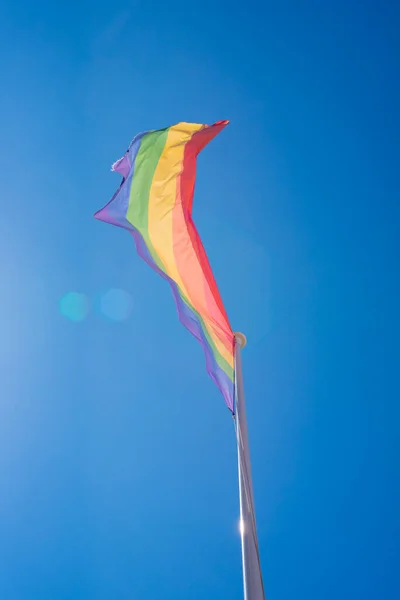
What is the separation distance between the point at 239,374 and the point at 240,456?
1.17 meters

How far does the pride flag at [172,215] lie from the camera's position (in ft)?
21.2

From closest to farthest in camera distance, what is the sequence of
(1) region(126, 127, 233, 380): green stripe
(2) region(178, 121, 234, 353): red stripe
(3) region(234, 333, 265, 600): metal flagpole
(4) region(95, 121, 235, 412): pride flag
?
(3) region(234, 333, 265, 600): metal flagpole
(2) region(178, 121, 234, 353): red stripe
(4) region(95, 121, 235, 412): pride flag
(1) region(126, 127, 233, 380): green stripe

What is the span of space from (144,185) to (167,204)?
1.31ft

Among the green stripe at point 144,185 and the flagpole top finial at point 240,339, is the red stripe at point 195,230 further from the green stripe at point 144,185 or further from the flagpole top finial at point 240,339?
the green stripe at point 144,185

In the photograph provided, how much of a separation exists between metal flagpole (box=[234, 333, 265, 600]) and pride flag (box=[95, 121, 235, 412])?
1.08m

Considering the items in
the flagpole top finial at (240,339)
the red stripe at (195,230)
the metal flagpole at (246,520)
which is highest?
the red stripe at (195,230)

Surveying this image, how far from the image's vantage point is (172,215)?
6.62 meters

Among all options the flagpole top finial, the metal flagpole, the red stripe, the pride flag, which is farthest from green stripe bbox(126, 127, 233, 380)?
the metal flagpole

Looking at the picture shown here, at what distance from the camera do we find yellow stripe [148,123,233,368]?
21.4 feet

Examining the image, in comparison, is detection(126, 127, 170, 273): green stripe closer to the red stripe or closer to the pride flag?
the pride flag

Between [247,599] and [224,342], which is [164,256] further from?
[247,599]

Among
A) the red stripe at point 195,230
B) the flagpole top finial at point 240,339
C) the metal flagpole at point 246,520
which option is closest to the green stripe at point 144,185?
the red stripe at point 195,230

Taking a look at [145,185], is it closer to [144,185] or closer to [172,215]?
[144,185]

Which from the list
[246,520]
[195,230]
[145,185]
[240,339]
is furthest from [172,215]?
[246,520]
